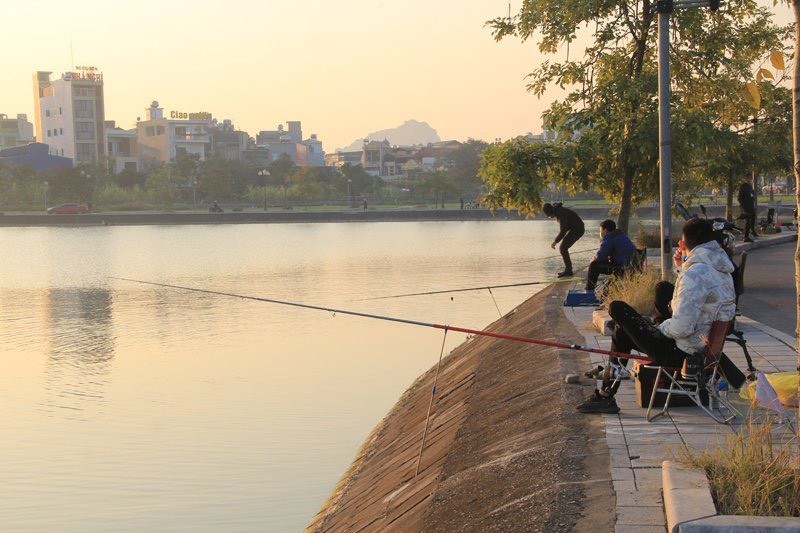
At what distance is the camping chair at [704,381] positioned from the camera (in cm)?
754

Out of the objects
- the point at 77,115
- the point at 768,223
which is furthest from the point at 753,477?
the point at 77,115

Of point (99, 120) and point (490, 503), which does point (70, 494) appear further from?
point (99, 120)

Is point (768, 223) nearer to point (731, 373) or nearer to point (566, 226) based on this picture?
point (566, 226)

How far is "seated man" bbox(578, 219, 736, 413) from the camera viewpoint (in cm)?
750

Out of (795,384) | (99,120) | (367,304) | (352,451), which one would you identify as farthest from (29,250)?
(99,120)

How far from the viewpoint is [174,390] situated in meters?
16.7

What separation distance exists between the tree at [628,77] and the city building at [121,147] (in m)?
142

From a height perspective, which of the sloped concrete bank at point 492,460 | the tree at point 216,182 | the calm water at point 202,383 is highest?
the tree at point 216,182

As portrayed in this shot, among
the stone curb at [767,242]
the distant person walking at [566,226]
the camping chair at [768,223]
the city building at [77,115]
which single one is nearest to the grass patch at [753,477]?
the distant person walking at [566,226]

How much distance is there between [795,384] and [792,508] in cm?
299

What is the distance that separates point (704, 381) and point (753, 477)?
2098 millimetres

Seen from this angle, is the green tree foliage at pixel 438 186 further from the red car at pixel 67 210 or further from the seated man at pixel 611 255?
the seated man at pixel 611 255

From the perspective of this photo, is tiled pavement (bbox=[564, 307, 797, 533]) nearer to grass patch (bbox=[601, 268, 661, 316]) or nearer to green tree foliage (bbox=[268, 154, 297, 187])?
grass patch (bbox=[601, 268, 661, 316])

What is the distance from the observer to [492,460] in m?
7.88
